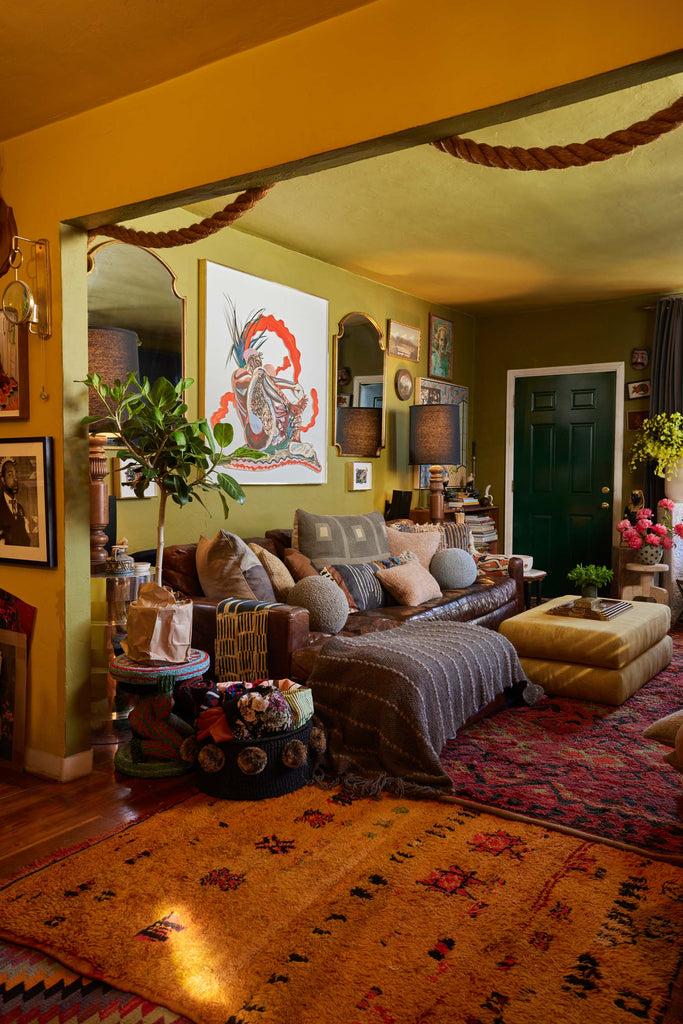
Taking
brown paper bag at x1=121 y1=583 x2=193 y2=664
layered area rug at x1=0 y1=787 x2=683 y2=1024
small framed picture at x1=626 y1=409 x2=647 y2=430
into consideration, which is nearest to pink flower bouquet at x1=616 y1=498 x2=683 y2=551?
small framed picture at x1=626 y1=409 x2=647 y2=430

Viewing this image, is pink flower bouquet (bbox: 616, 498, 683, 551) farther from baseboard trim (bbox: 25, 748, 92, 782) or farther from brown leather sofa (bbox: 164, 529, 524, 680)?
baseboard trim (bbox: 25, 748, 92, 782)

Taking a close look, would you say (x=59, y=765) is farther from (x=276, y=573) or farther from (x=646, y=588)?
(x=646, y=588)

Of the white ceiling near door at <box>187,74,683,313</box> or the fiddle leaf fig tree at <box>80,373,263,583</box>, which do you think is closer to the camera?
the fiddle leaf fig tree at <box>80,373,263,583</box>

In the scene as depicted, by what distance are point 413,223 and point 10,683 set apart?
11.1 ft

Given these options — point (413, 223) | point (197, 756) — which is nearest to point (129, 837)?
point (197, 756)

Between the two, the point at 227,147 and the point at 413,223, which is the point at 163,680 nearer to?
the point at 227,147

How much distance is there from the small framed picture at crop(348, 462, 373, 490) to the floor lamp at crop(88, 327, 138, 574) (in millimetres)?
2166

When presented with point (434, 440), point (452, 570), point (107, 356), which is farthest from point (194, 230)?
point (434, 440)

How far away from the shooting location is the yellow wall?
1.79 meters

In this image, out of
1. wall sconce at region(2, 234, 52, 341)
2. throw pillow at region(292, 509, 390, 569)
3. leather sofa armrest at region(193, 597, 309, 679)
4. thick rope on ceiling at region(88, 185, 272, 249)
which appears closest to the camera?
thick rope on ceiling at region(88, 185, 272, 249)

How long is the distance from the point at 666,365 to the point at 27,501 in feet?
17.4

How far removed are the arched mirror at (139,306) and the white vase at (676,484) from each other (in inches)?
163

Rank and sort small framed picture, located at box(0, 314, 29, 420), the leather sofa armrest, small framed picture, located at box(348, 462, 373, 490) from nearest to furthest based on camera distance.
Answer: small framed picture, located at box(0, 314, 29, 420)
the leather sofa armrest
small framed picture, located at box(348, 462, 373, 490)

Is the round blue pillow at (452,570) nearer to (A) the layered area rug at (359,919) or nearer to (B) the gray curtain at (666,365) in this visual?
(B) the gray curtain at (666,365)
